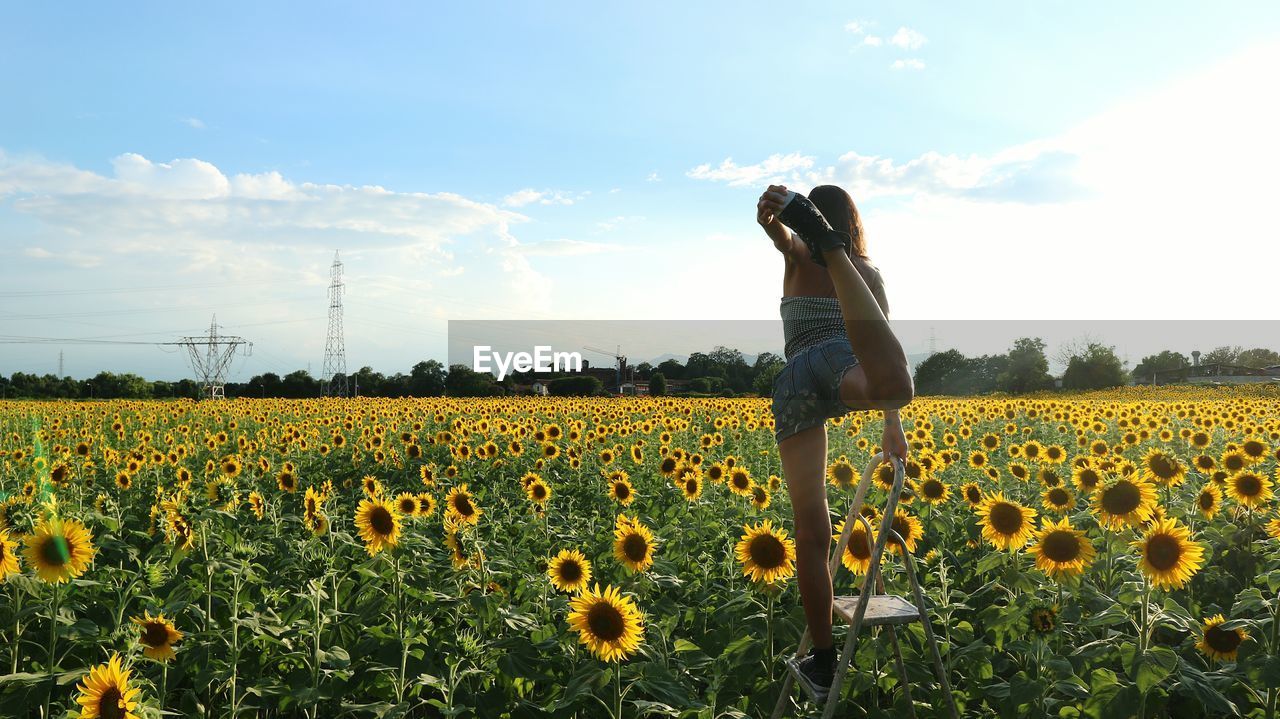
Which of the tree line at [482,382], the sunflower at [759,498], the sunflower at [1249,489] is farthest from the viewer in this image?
the tree line at [482,382]

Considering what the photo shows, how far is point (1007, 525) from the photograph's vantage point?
17.1ft

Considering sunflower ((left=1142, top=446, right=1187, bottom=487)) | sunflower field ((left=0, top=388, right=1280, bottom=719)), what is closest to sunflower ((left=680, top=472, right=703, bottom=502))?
sunflower field ((left=0, top=388, right=1280, bottom=719))

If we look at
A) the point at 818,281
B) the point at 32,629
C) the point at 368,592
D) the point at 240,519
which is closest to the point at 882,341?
the point at 818,281

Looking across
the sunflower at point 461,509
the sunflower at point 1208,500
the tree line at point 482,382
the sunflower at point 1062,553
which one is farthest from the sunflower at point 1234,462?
the tree line at point 482,382

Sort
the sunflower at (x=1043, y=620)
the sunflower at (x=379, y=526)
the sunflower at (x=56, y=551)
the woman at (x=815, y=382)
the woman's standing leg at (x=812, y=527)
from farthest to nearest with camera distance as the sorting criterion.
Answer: the sunflower at (x=379, y=526) < the sunflower at (x=1043, y=620) < the sunflower at (x=56, y=551) < the woman's standing leg at (x=812, y=527) < the woman at (x=815, y=382)

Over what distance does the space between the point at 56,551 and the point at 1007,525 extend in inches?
Answer: 226

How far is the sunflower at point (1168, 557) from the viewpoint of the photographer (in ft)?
14.5

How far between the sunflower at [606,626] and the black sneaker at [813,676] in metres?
0.80

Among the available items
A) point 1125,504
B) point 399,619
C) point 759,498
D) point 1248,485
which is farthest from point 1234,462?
point 399,619

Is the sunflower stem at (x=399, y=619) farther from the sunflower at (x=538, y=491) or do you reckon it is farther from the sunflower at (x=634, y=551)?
the sunflower at (x=538, y=491)

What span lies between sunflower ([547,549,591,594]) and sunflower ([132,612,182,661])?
2026 millimetres

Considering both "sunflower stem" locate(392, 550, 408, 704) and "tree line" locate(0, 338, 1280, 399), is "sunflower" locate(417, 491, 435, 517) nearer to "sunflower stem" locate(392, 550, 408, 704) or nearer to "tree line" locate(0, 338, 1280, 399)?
"sunflower stem" locate(392, 550, 408, 704)

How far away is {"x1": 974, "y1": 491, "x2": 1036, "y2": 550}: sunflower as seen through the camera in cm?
516

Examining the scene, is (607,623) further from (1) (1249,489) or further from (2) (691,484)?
(1) (1249,489)
